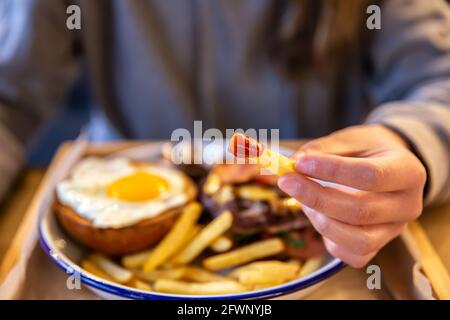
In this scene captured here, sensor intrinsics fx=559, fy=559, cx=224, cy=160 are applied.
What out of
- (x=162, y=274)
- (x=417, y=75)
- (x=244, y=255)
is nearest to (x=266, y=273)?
(x=244, y=255)

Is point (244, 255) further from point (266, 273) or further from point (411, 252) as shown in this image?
point (411, 252)

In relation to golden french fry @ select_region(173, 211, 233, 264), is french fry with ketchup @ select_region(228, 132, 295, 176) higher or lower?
higher

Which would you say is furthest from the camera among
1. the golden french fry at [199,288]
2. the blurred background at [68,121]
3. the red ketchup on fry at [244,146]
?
the blurred background at [68,121]

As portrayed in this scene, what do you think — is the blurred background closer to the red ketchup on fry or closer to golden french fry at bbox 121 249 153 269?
golden french fry at bbox 121 249 153 269

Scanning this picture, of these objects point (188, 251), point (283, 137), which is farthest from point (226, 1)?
point (188, 251)

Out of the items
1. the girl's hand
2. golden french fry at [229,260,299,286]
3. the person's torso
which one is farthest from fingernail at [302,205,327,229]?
the person's torso

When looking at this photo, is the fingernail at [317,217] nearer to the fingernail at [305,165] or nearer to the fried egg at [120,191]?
the fingernail at [305,165]

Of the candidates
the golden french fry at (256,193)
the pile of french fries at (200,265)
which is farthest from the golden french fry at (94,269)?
the golden french fry at (256,193)
